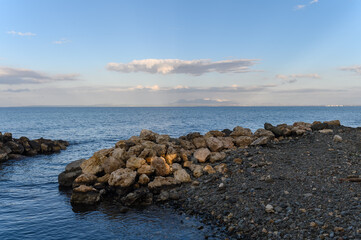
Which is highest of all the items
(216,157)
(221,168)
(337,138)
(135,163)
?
(337,138)

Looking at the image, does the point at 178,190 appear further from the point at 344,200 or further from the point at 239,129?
the point at 239,129

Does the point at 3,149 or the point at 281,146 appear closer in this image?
the point at 281,146

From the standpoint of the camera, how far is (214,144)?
25.0 metres

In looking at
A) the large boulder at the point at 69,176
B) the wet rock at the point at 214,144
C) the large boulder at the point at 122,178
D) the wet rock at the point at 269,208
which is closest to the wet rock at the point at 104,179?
the large boulder at the point at 122,178

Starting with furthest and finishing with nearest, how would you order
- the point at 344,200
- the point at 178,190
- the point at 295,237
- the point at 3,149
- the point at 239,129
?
the point at 3,149, the point at 239,129, the point at 178,190, the point at 344,200, the point at 295,237

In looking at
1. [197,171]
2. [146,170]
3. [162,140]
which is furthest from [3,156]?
[197,171]

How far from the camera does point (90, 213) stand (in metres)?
16.6

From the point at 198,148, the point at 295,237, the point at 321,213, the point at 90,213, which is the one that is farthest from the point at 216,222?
the point at 198,148

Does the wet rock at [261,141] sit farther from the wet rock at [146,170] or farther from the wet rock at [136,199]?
the wet rock at [136,199]

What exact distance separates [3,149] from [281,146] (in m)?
33.6

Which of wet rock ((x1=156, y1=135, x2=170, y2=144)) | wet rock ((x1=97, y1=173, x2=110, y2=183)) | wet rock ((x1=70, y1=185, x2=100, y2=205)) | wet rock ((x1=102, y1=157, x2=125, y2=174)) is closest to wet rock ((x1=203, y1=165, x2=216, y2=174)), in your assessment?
wet rock ((x1=156, y1=135, x2=170, y2=144))

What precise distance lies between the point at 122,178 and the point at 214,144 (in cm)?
897

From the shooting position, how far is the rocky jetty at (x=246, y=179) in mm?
12891

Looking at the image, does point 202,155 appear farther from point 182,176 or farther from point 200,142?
point 182,176
